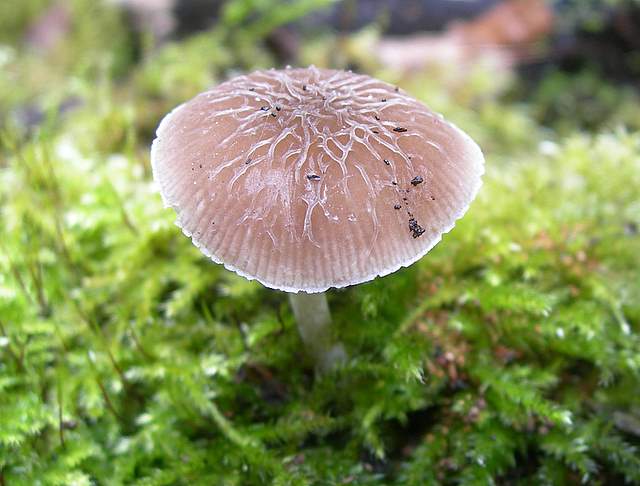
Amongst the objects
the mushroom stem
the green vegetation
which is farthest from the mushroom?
the green vegetation

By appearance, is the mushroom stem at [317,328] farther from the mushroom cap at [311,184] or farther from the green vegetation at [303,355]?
the mushroom cap at [311,184]

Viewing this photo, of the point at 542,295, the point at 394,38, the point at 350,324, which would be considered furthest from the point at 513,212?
the point at 394,38

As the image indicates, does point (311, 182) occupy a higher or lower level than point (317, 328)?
higher

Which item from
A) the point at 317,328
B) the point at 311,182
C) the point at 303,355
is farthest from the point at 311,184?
the point at 303,355

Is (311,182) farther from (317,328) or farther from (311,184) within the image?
(317,328)

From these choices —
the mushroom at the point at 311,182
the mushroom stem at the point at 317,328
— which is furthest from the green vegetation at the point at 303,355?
the mushroom at the point at 311,182
